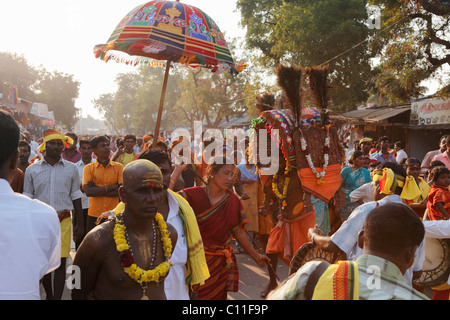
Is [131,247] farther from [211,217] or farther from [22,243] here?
[211,217]

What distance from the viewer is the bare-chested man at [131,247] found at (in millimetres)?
2490

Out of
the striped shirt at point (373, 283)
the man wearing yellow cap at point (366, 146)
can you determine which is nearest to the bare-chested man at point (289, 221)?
the man wearing yellow cap at point (366, 146)

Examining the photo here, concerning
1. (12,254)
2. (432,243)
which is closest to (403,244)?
(12,254)

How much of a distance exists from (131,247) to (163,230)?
29 centimetres

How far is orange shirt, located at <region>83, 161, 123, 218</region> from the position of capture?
19.7 feet

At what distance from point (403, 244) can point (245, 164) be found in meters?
6.09

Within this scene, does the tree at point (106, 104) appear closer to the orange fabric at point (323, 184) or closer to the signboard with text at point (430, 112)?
the signboard with text at point (430, 112)

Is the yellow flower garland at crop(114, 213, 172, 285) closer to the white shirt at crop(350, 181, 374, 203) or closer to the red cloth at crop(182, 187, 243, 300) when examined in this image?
the red cloth at crop(182, 187, 243, 300)

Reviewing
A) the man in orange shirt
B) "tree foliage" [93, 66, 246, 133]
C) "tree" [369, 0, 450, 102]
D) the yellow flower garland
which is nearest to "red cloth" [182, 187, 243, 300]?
the yellow flower garland

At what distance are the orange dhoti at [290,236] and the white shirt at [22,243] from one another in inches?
165

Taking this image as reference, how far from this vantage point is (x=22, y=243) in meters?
1.88

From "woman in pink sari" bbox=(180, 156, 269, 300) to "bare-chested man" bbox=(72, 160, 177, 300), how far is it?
1.33 metres

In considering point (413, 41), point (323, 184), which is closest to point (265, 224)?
point (323, 184)
